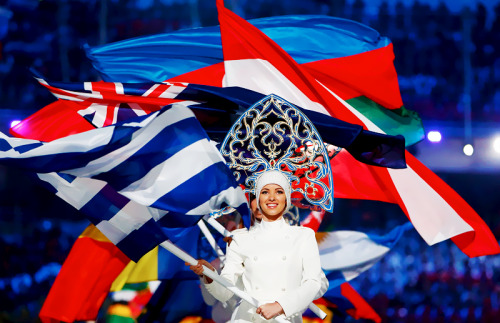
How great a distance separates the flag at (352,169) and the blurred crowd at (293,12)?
5605 millimetres

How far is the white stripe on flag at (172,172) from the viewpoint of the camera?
14.2 feet

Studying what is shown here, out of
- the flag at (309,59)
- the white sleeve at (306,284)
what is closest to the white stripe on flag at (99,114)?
the flag at (309,59)

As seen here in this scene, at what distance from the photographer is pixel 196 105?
521 cm

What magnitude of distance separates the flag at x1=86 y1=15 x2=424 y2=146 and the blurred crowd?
5135 mm

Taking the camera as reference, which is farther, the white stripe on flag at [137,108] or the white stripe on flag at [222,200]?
the white stripe on flag at [137,108]

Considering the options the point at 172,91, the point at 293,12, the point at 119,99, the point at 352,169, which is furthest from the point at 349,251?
the point at 293,12

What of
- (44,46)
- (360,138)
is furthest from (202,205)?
(44,46)

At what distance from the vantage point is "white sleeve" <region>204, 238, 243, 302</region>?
4070 millimetres

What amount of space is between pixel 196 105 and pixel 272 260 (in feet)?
5.01

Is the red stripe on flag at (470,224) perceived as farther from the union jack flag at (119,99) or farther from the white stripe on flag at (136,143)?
the white stripe on flag at (136,143)

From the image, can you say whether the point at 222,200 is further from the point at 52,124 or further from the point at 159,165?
the point at 52,124

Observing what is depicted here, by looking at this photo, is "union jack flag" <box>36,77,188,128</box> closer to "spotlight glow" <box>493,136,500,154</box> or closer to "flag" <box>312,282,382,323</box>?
"flag" <box>312,282,382,323</box>

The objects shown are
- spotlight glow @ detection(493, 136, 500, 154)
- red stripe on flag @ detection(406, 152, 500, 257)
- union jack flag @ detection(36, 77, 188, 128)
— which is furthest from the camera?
spotlight glow @ detection(493, 136, 500, 154)

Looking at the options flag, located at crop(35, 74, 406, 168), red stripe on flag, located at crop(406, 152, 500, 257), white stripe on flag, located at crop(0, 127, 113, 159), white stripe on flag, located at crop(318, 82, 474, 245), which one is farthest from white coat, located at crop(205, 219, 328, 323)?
red stripe on flag, located at crop(406, 152, 500, 257)
